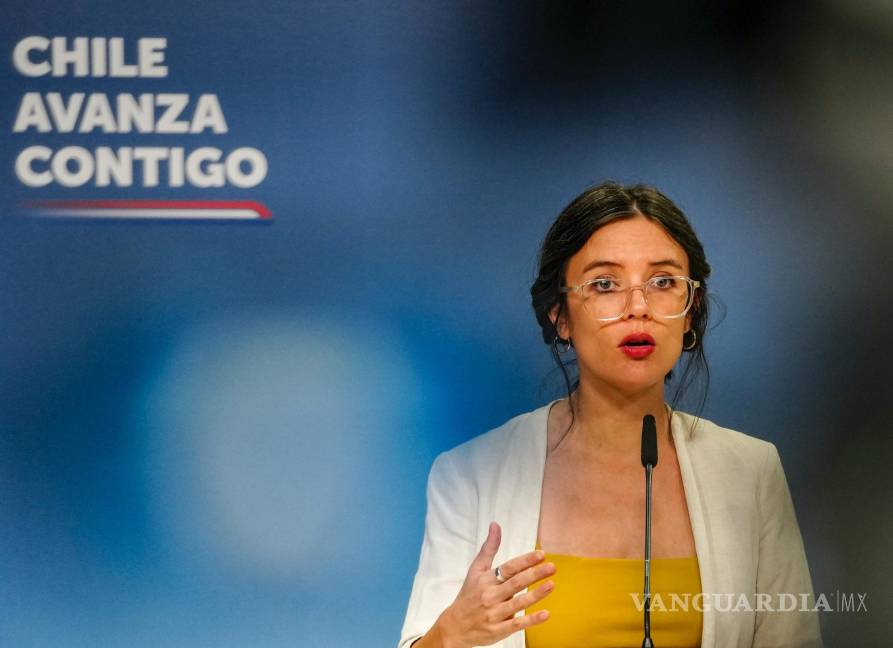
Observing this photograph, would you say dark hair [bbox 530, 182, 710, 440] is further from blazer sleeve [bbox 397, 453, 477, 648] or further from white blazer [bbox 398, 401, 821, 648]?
blazer sleeve [bbox 397, 453, 477, 648]

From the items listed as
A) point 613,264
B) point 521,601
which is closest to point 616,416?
point 613,264

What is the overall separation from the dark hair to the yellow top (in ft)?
1.40

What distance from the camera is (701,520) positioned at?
109 inches

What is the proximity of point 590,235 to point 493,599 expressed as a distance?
0.91 metres

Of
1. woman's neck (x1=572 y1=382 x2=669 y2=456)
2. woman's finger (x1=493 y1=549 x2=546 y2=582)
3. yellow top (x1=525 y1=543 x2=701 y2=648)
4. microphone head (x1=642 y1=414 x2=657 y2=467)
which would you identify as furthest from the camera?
woman's neck (x1=572 y1=382 x2=669 y2=456)

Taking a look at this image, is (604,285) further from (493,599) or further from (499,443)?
(493,599)

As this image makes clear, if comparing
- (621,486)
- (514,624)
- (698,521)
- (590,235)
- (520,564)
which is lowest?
(514,624)

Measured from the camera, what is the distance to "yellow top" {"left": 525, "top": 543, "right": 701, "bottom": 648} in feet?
8.97

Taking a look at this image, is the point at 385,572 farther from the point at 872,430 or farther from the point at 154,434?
the point at 872,430

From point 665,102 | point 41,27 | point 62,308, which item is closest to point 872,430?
point 665,102

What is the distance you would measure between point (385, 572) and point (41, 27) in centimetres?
160

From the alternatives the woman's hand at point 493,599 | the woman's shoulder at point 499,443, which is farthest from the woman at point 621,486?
the woman's hand at point 493,599

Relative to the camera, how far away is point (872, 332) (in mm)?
2947

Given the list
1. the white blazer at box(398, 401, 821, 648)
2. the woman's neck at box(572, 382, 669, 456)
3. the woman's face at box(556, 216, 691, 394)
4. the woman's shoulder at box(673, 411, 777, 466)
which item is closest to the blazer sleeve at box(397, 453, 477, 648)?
the white blazer at box(398, 401, 821, 648)
